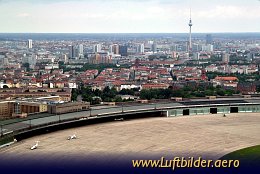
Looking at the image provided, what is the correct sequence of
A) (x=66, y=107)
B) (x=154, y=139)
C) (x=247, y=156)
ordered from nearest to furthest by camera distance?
(x=247, y=156) < (x=154, y=139) < (x=66, y=107)

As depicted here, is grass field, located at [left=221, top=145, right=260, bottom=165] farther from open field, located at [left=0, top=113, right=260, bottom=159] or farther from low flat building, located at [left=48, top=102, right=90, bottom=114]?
low flat building, located at [left=48, top=102, right=90, bottom=114]

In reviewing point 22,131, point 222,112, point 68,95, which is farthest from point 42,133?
point 68,95

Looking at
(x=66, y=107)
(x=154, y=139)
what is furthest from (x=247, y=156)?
(x=66, y=107)

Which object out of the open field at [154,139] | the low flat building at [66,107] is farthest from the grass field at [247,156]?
the low flat building at [66,107]

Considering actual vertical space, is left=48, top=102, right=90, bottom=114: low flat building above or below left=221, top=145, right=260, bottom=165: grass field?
above

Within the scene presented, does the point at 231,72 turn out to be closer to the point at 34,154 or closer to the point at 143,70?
the point at 143,70

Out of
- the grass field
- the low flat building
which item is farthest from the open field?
Result: the low flat building

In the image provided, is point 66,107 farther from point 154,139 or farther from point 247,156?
point 247,156

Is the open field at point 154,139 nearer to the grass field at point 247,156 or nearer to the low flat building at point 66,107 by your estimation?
the grass field at point 247,156
